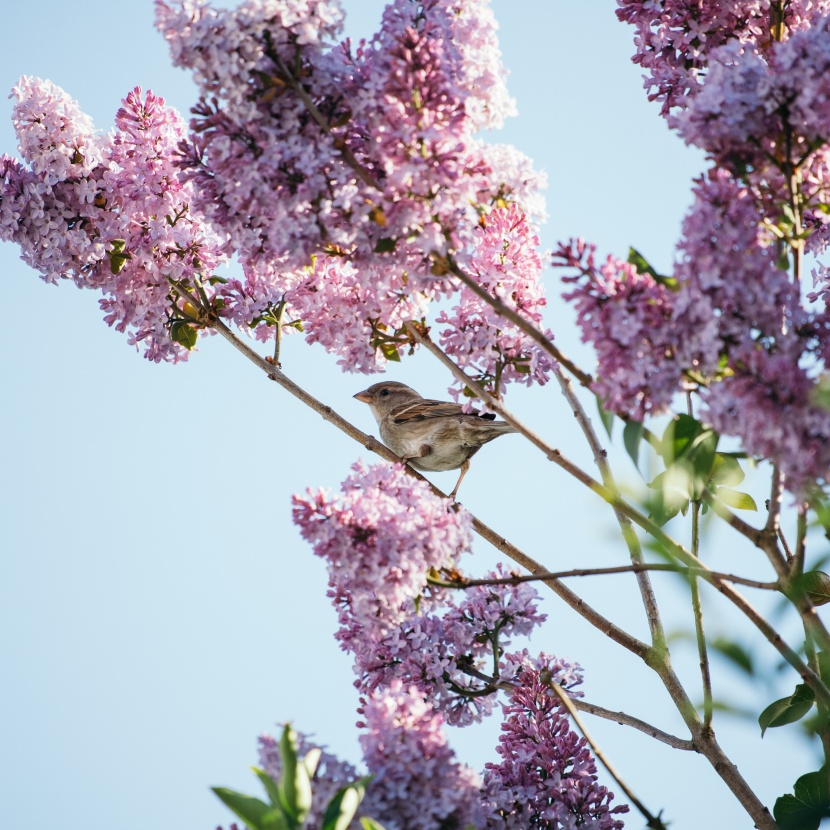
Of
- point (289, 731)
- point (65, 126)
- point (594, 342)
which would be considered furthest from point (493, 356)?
point (65, 126)

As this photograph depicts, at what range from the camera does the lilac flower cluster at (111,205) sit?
3.68 m

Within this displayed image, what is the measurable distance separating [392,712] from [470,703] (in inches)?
29.3

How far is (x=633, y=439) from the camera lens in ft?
7.41

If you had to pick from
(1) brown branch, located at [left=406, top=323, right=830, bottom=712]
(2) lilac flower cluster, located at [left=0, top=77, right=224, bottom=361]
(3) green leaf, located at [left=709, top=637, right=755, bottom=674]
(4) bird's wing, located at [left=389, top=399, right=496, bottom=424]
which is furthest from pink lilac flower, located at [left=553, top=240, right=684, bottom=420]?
(4) bird's wing, located at [left=389, top=399, right=496, bottom=424]

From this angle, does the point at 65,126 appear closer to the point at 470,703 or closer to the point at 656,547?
the point at 470,703

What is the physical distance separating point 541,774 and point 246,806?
1184mm

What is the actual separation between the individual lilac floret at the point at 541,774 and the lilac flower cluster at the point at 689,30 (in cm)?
198

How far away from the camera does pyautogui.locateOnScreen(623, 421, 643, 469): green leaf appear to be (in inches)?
88.5

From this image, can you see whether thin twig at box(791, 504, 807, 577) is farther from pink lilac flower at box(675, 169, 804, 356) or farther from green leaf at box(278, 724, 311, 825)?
green leaf at box(278, 724, 311, 825)

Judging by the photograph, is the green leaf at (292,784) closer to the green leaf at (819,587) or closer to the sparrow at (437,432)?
the green leaf at (819,587)

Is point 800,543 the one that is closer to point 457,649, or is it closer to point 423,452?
point 457,649

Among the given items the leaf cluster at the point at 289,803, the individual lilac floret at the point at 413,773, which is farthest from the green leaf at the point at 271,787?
the individual lilac floret at the point at 413,773

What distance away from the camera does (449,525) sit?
8.57 feet

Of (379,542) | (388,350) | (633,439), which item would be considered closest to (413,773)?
(379,542)
